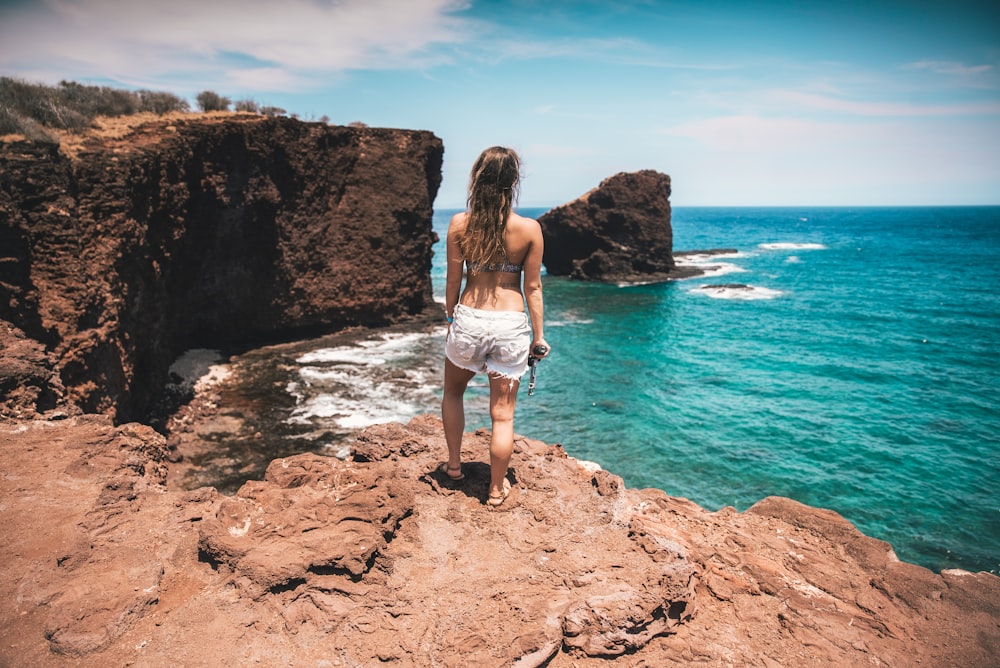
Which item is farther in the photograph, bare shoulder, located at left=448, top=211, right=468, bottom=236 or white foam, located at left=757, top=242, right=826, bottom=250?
white foam, located at left=757, top=242, right=826, bottom=250

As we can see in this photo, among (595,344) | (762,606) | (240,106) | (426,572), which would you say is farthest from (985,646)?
(240,106)

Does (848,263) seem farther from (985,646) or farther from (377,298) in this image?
(985,646)

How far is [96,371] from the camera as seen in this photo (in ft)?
30.2

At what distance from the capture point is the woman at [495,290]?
3.63m

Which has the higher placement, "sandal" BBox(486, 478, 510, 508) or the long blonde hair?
the long blonde hair

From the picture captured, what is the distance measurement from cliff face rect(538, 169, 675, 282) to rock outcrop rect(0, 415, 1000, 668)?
40.3m

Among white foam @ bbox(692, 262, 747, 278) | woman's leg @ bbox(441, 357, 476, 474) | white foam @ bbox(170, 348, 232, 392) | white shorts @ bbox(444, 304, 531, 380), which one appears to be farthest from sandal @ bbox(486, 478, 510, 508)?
white foam @ bbox(692, 262, 747, 278)

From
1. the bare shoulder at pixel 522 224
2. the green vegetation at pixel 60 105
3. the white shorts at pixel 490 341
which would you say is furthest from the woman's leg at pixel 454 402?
the green vegetation at pixel 60 105

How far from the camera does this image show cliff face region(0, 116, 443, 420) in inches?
343

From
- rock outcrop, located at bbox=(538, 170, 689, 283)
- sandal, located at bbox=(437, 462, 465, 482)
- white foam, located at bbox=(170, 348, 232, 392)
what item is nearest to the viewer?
sandal, located at bbox=(437, 462, 465, 482)

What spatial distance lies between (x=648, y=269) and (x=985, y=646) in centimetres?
4307

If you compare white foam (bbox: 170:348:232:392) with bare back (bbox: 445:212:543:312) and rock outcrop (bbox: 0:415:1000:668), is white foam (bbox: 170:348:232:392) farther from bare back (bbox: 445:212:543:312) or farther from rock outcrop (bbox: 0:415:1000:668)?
bare back (bbox: 445:212:543:312)

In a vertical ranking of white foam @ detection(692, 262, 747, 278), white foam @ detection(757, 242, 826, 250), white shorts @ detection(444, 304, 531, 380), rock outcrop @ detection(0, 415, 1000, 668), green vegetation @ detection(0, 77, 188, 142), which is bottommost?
white foam @ detection(692, 262, 747, 278)

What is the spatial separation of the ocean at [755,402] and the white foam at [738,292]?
4393mm
